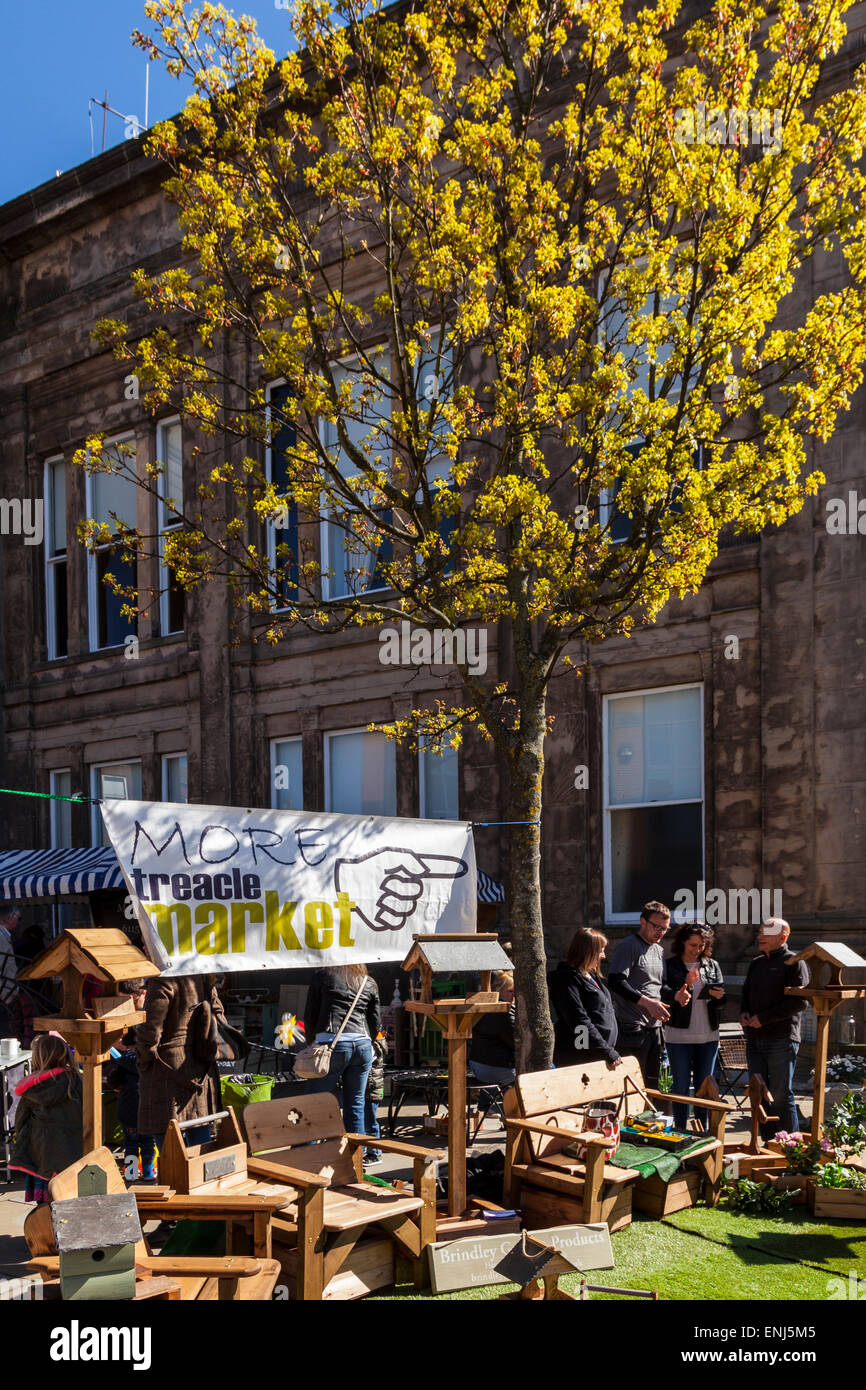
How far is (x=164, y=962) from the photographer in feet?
21.9

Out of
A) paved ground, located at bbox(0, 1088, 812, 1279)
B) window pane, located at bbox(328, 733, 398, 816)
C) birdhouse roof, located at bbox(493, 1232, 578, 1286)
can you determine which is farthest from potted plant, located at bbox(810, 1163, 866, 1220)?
window pane, located at bbox(328, 733, 398, 816)

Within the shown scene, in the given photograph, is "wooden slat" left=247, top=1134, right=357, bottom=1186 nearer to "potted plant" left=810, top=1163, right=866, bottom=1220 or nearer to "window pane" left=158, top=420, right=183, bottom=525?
"potted plant" left=810, top=1163, right=866, bottom=1220

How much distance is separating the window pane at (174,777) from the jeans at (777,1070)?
1163cm

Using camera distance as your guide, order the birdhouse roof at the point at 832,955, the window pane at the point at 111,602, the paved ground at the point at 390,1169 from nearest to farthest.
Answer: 1. the paved ground at the point at 390,1169
2. the birdhouse roof at the point at 832,955
3. the window pane at the point at 111,602

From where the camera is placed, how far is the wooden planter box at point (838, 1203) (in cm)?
713

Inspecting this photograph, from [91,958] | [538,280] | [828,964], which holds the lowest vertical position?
[828,964]

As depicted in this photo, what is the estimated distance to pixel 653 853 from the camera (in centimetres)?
1352

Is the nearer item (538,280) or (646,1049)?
(538,280)

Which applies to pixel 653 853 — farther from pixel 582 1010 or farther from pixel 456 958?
pixel 456 958

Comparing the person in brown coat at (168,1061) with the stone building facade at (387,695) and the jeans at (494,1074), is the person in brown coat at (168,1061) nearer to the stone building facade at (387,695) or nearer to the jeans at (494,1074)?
the jeans at (494,1074)

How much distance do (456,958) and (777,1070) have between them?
3166 mm

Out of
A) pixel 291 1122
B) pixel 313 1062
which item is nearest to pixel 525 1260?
pixel 291 1122

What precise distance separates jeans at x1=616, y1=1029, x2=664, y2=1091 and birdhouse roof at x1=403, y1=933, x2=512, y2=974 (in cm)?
241

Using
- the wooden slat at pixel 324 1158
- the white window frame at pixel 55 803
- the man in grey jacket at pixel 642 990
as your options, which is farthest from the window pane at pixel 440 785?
the wooden slat at pixel 324 1158
